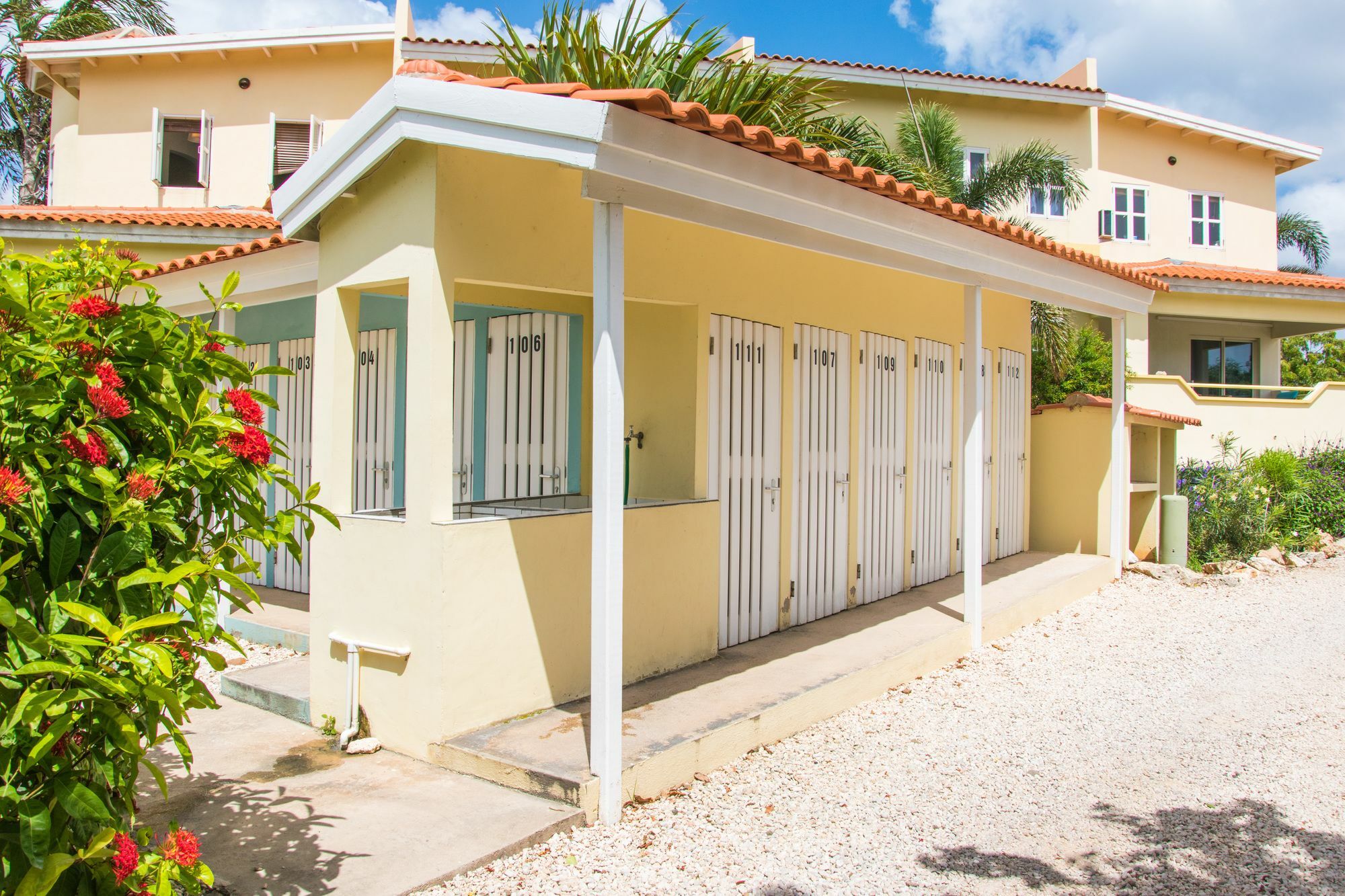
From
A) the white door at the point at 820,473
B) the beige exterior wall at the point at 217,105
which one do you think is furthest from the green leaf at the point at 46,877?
the beige exterior wall at the point at 217,105

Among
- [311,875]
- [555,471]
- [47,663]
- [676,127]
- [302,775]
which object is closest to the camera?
[47,663]

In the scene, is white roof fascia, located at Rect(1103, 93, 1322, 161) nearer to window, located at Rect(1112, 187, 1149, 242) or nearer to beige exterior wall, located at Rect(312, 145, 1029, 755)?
window, located at Rect(1112, 187, 1149, 242)

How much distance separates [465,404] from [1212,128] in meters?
18.7

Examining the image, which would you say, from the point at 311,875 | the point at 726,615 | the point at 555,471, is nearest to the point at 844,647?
the point at 726,615

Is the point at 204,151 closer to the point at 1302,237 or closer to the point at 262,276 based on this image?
the point at 262,276

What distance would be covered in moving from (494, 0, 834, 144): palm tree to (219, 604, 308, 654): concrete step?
439 centimetres

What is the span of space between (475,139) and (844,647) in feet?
13.8

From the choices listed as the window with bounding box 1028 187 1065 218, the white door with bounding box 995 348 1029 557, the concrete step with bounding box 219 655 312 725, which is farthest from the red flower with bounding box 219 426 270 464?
the window with bounding box 1028 187 1065 218

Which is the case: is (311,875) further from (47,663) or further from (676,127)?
(676,127)

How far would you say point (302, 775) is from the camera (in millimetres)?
4840

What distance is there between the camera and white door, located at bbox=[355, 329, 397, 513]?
7.72 meters

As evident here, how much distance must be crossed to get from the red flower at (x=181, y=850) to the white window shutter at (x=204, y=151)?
1472cm

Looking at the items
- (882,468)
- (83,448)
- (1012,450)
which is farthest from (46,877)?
(1012,450)

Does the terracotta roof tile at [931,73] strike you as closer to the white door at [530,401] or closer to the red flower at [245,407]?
the white door at [530,401]
